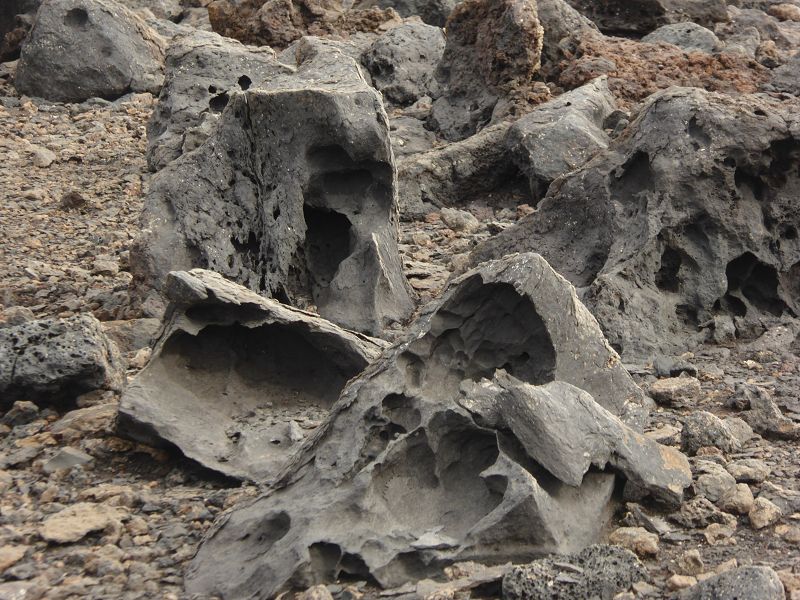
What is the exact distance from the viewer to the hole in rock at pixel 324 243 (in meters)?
6.86

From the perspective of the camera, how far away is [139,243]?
6738 mm

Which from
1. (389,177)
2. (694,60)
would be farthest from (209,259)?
(694,60)

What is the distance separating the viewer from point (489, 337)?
14.5ft

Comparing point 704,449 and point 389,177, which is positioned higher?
point 389,177

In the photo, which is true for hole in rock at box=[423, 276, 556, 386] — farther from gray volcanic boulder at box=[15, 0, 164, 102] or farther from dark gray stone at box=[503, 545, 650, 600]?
gray volcanic boulder at box=[15, 0, 164, 102]

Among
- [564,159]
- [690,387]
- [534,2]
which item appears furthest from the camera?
[534,2]

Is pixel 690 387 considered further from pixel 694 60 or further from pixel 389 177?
pixel 694 60

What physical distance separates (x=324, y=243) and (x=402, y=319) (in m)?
0.75

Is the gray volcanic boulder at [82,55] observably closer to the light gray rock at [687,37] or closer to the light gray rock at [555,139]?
the light gray rock at [555,139]

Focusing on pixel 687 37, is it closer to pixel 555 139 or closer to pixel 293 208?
pixel 555 139

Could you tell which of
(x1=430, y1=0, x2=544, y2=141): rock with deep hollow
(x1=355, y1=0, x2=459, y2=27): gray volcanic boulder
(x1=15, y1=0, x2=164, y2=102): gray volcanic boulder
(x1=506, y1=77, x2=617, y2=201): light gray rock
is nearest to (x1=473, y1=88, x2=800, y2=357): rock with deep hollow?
(x1=506, y1=77, x2=617, y2=201): light gray rock

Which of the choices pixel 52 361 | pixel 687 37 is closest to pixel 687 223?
pixel 52 361

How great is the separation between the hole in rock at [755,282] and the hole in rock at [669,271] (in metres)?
0.32

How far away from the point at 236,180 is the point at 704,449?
3544mm
